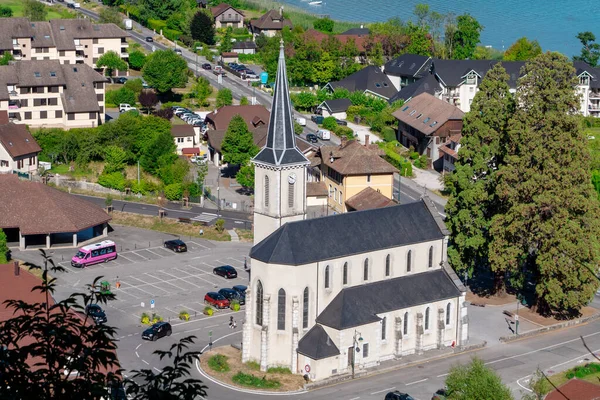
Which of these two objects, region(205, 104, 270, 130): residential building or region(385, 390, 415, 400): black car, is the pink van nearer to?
region(385, 390, 415, 400): black car

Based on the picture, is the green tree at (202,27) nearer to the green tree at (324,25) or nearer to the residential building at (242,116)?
the green tree at (324,25)

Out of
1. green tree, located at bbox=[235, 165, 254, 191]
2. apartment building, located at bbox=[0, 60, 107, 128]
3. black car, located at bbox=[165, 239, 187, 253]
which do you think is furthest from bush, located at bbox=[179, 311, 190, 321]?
apartment building, located at bbox=[0, 60, 107, 128]

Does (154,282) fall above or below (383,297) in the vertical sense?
below

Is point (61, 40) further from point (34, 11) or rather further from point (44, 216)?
point (44, 216)

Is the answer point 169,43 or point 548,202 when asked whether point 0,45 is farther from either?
point 548,202

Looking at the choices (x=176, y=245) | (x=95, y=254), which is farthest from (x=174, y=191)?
(x=95, y=254)

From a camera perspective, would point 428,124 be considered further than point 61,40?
No
